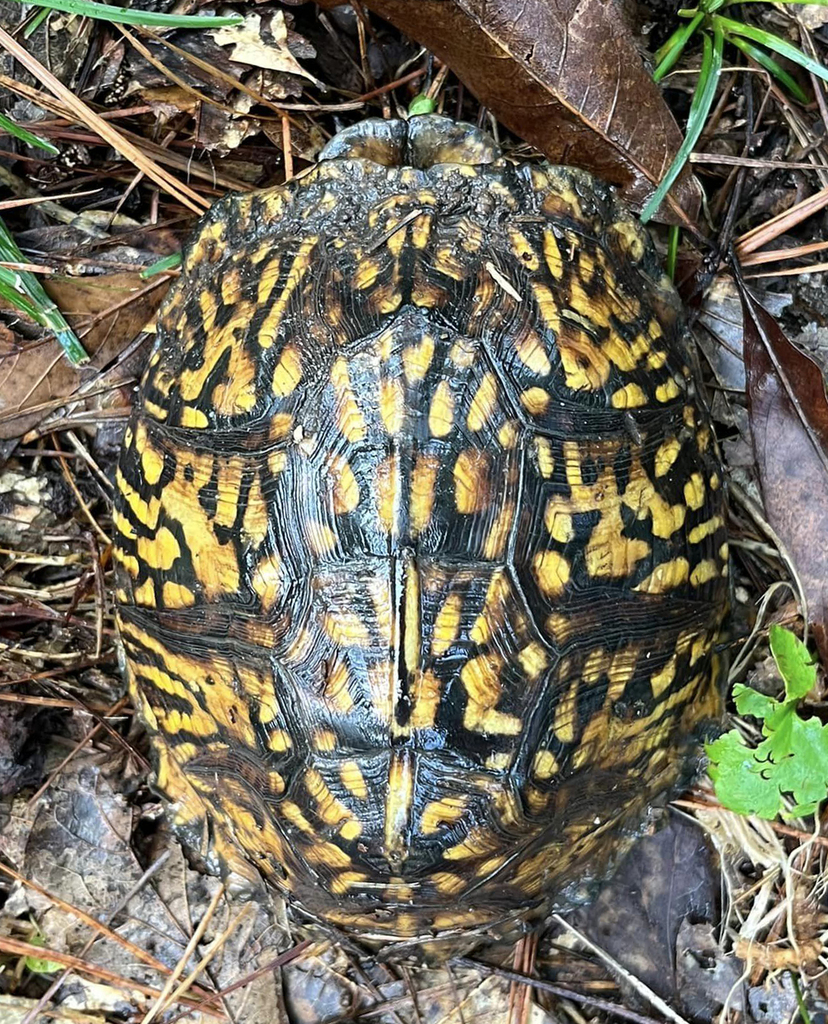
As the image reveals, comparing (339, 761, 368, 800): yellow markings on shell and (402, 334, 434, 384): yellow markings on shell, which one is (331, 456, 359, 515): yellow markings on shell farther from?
(339, 761, 368, 800): yellow markings on shell

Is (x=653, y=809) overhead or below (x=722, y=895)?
overhead

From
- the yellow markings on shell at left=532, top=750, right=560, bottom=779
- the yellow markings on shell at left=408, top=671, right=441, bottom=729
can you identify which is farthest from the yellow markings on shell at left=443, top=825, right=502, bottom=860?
the yellow markings on shell at left=408, top=671, right=441, bottom=729

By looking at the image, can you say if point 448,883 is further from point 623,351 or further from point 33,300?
point 33,300

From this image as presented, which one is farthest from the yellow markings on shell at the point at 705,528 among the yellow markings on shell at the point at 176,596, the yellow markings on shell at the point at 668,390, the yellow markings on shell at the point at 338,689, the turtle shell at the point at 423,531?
the yellow markings on shell at the point at 176,596

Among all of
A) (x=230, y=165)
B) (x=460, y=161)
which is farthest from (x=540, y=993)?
(x=230, y=165)

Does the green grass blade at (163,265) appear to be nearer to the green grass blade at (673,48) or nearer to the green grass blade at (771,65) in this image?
the green grass blade at (673,48)

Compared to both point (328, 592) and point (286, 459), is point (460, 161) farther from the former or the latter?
point (328, 592)
